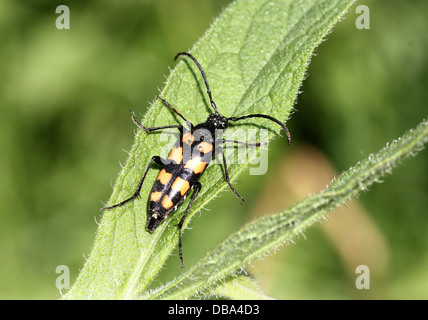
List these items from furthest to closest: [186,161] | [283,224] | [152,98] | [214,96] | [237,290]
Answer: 1. [152,98]
2. [186,161]
3. [214,96]
4. [237,290]
5. [283,224]

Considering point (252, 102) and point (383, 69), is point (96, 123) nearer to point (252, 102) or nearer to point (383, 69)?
point (252, 102)

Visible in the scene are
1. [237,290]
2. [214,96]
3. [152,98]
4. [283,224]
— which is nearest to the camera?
[283,224]

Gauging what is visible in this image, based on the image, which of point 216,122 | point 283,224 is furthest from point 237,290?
point 216,122

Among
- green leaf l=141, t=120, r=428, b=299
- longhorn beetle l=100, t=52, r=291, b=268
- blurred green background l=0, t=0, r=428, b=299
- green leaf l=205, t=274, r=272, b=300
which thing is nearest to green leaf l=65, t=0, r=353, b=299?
longhorn beetle l=100, t=52, r=291, b=268

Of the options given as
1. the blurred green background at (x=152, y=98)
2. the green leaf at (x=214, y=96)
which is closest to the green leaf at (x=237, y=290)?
the green leaf at (x=214, y=96)

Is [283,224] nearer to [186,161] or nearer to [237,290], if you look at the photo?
[237,290]

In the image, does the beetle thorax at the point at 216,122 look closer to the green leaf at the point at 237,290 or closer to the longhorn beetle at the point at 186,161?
the longhorn beetle at the point at 186,161

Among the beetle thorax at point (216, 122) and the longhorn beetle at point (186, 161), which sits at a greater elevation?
the beetle thorax at point (216, 122)
